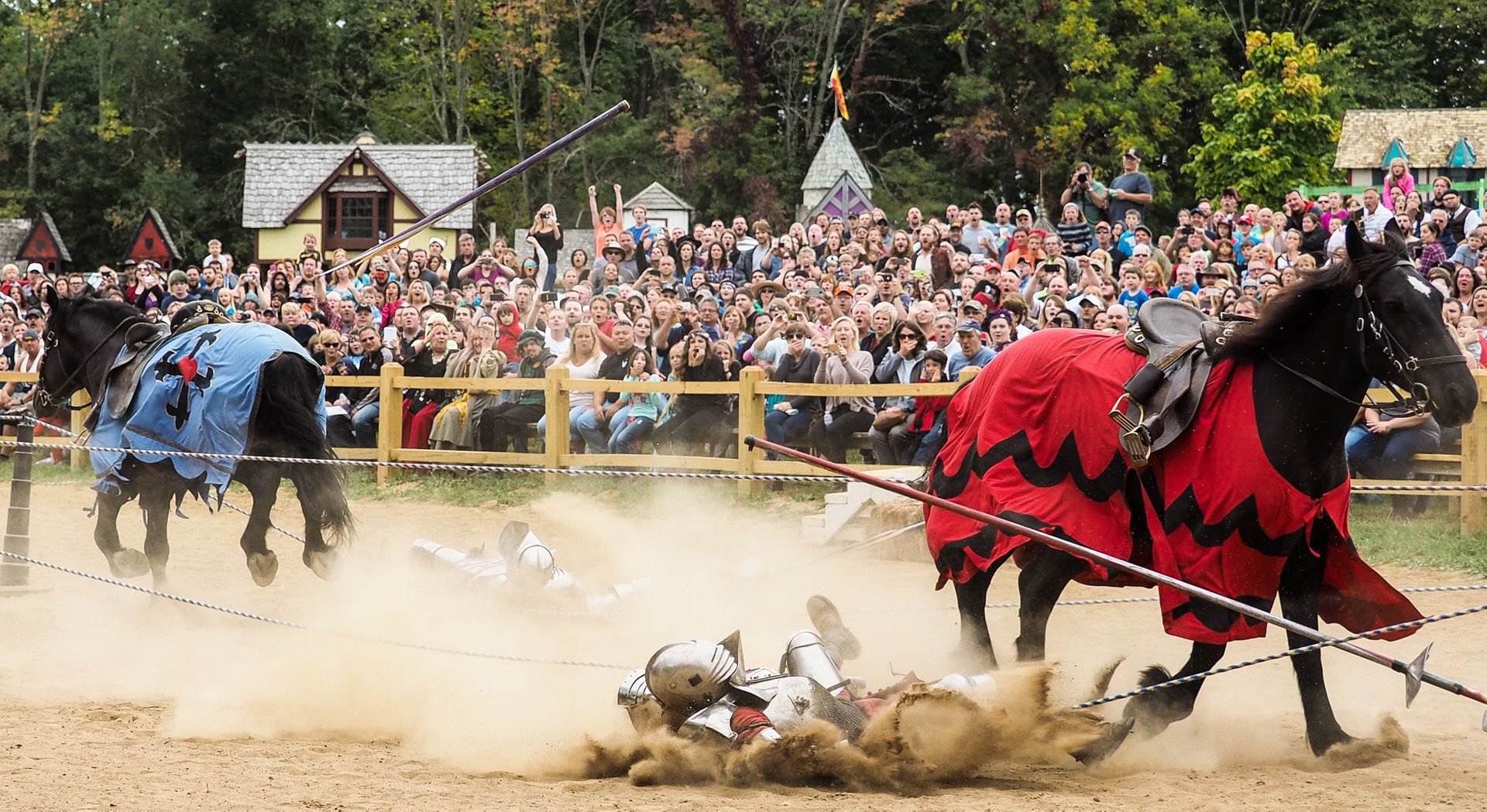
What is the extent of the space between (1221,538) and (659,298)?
910cm

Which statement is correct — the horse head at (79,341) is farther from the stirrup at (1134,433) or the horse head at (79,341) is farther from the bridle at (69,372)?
the stirrup at (1134,433)

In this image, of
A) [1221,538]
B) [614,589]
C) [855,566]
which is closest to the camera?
[1221,538]

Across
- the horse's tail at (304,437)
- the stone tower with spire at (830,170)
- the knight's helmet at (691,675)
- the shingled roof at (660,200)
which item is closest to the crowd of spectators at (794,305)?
the horse's tail at (304,437)

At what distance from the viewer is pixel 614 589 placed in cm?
790

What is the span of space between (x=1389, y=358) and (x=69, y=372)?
23.2 ft

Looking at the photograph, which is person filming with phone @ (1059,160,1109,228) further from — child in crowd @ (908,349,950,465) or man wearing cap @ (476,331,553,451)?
man wearing cap @ (476,331,553,451)

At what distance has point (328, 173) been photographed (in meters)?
35.0

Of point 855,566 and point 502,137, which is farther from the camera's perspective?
point 502,137

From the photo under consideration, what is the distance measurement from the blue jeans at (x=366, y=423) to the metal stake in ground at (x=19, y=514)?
4827 millimetres

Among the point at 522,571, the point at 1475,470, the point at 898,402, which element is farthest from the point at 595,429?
the point at 1475,470

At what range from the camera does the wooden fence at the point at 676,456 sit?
31.3 ft

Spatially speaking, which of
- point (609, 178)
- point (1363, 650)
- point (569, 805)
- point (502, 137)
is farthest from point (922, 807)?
point (502, 137)

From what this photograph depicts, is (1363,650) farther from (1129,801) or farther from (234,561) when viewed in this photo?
(234,561)

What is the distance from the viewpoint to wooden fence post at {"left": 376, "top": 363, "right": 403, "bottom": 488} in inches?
538
